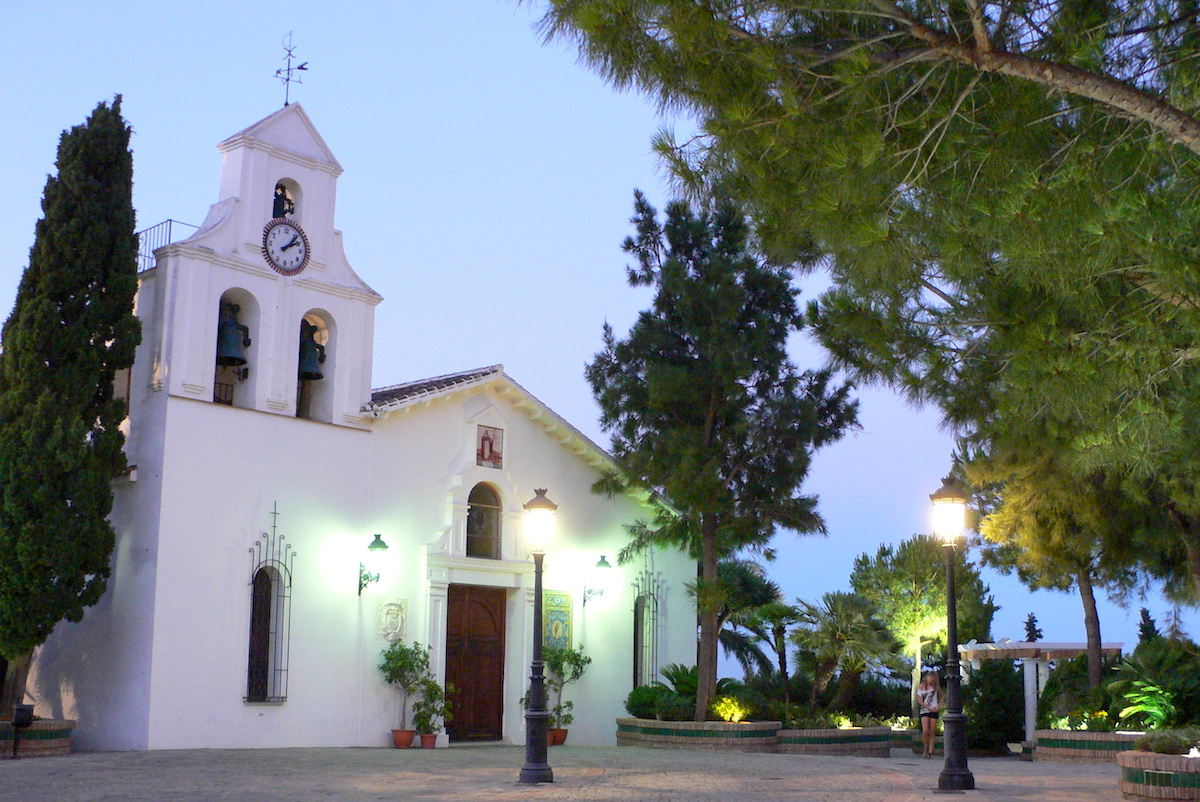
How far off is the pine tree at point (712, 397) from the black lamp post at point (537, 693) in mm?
5942

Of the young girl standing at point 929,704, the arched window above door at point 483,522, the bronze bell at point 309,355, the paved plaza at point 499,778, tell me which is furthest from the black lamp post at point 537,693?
the arched window above door at point 483,522

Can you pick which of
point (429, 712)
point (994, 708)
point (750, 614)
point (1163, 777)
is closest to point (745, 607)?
point (750, 614)

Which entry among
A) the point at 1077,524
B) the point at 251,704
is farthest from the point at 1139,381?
the point at 251,704

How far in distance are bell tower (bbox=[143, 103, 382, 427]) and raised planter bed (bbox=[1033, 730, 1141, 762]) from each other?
11934mm

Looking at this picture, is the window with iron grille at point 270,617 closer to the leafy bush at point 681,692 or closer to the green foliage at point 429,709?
the green foliage at point 429,709

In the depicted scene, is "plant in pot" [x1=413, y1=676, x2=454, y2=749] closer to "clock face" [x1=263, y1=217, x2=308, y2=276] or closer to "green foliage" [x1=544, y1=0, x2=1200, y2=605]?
"clock face" [x1=263, y1=217, x2=308, y2=276]

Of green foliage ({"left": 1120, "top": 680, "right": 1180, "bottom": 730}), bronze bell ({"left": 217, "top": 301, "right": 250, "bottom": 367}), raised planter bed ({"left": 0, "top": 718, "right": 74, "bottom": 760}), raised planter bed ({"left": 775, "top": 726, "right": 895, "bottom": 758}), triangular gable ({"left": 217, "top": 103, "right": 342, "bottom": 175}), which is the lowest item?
raised planter bed ({"left": 775, "top": 726, "right": 895, "bottom": 758})

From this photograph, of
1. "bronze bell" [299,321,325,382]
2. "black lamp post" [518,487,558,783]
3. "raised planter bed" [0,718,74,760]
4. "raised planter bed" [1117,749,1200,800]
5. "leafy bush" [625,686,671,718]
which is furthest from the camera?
"leafy bush" [625,686,671,718]

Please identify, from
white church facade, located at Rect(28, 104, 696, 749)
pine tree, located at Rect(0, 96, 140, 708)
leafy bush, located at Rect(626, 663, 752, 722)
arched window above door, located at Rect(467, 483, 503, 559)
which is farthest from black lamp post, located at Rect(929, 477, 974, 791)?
pine tree, located at Rect(0, 96, 140, 708)

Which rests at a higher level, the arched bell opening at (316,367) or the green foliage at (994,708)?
the arched bell opening at (316,367)

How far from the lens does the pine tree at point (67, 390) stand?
53.6ft

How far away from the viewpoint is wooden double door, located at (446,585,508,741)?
21.3 metres

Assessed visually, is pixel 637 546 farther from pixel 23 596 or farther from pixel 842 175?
pixel 842 175

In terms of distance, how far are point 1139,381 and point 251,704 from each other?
45.0ft
